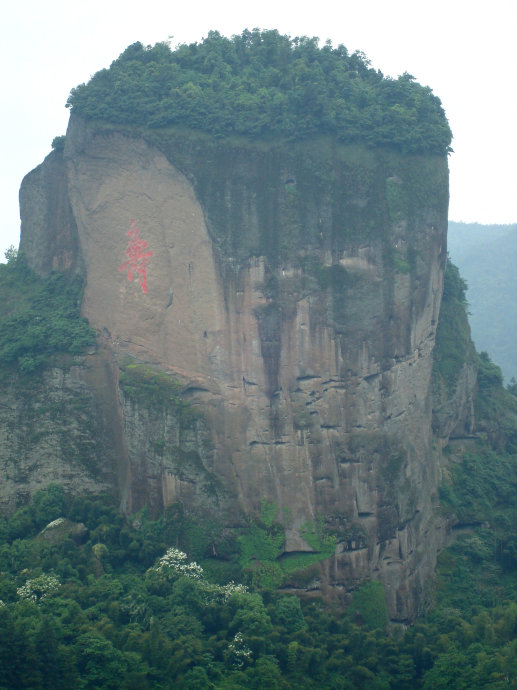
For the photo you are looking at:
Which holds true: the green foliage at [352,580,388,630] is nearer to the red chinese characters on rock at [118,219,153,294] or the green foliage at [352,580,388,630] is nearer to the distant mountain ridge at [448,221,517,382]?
the red chinese characters on rock at [118,219,153,294]

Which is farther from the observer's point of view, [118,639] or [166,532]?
[166,532]

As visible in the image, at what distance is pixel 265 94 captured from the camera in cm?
2248

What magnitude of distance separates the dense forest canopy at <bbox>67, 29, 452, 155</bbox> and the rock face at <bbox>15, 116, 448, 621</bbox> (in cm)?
45

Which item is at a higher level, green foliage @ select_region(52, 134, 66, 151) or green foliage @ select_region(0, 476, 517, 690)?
green foliage @ select_region(52, 134, 66, 151)

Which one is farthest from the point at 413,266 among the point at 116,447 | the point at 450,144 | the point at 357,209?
the point at 116,447

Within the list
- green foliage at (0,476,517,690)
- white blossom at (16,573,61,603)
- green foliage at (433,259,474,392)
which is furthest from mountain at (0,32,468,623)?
white blossom at (16,573,61,603)

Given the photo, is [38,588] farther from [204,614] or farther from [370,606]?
[370,606]

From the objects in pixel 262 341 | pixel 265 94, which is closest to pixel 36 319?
pixel 262 341

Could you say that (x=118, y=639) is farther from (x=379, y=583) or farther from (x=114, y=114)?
(x=114, y=114)

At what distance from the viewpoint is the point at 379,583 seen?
22.0m

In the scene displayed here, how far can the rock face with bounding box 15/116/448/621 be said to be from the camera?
21.8m

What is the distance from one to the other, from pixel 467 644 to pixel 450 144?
11.1m

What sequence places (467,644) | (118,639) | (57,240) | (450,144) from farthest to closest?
(57,240) → (450,144) → (467,644) → (118,639)

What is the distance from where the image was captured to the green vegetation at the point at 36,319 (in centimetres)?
2336
